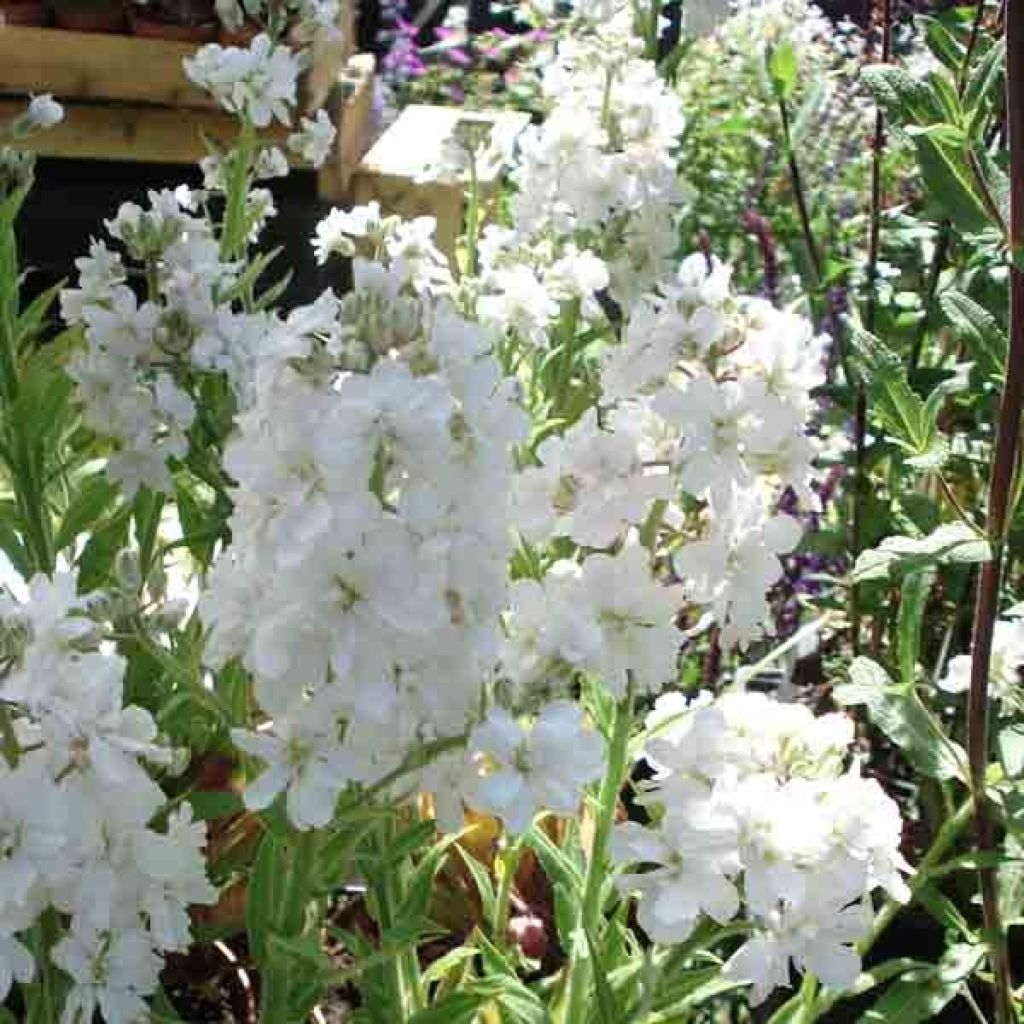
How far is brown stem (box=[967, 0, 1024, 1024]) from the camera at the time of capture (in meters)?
0.82

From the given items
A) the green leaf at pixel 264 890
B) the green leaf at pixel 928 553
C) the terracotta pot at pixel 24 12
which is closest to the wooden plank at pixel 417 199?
the terracotta pot at pixel 24 12

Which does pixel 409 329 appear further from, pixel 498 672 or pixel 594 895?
pixel 594 895

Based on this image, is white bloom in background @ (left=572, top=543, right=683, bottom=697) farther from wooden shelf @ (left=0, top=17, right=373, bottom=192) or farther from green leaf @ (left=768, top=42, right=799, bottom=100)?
wooden shelf @ (left=0, top=17, right=373, bottom=192)

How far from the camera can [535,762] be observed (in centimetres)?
61

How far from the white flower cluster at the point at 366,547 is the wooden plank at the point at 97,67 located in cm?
192

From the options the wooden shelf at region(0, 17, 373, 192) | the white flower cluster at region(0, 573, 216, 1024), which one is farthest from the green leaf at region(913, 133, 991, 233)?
the wooden shelf at region(0, 17, 373, 192)

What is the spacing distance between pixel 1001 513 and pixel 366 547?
0.47 meters

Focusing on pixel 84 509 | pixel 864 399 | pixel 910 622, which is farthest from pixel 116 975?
pixel 864 399

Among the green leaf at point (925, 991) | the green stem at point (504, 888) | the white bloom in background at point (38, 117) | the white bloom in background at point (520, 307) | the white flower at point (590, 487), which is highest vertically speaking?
the white bloom in background at point (38, 117)

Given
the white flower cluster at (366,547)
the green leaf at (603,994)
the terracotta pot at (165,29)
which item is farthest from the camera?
the terracotta pot at (165,29)

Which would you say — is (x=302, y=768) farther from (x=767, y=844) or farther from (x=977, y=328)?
(x=977, y=328)

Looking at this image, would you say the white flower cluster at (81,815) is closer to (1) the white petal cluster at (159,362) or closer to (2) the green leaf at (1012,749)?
(1) the white petal cluster at (159,362)

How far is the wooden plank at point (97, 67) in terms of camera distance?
243 cm

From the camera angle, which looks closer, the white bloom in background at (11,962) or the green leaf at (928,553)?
the white bloom in background at (11,962)
